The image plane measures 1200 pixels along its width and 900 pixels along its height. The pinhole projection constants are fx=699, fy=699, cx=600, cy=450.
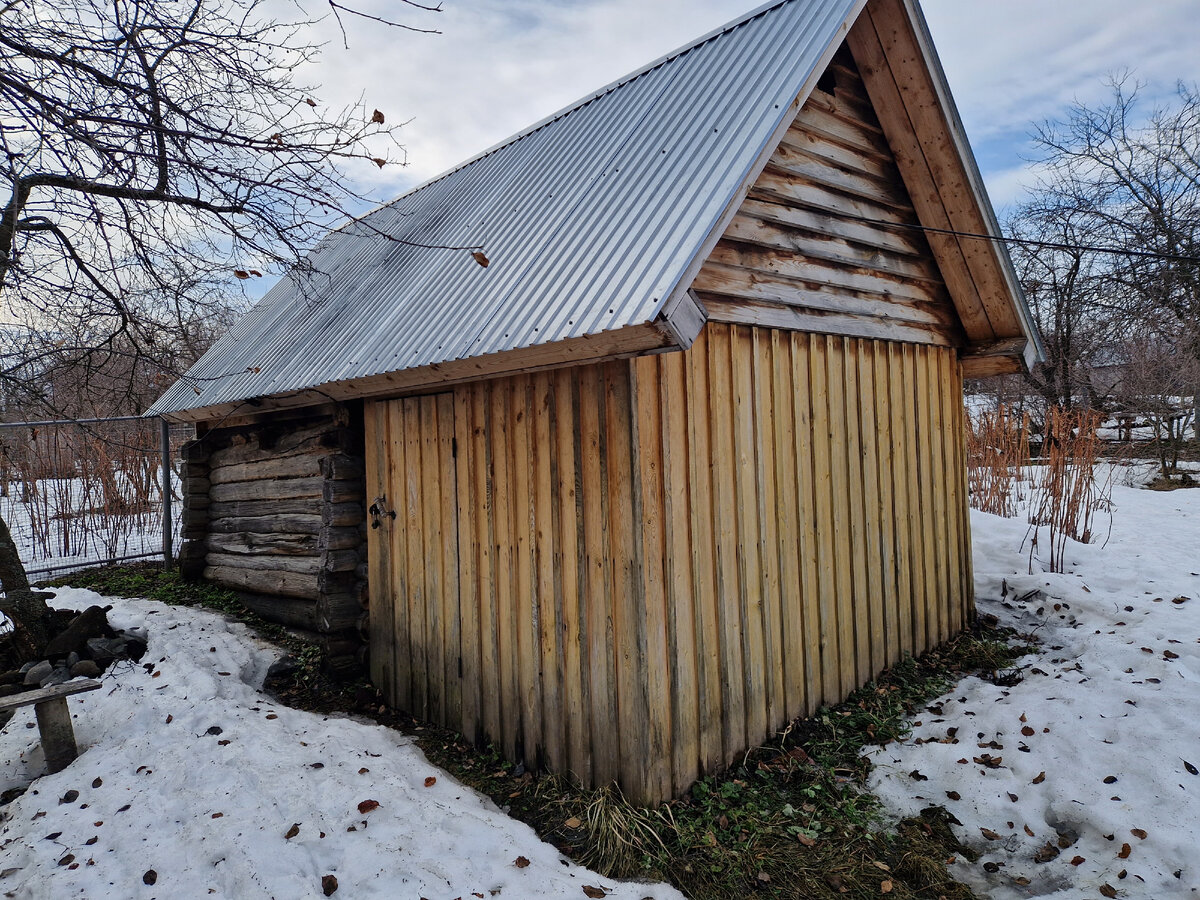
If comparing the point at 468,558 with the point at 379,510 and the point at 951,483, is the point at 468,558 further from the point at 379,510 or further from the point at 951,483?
the point at 951,483

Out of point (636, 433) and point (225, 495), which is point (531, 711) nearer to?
point (636, 433)

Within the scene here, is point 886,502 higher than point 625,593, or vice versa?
point 886,502

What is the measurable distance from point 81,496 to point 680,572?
30.3 ft

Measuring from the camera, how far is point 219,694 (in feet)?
16.5

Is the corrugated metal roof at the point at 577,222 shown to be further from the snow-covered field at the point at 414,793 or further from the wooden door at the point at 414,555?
the snow-covered field at the point at 414,793

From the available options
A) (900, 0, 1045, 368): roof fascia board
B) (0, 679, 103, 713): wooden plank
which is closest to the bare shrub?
(900, 0, 1045, 368): roof fascia board

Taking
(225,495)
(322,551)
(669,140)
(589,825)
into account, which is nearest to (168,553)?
(225,495)

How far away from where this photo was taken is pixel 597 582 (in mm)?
3844

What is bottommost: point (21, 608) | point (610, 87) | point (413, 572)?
point (21, 608)

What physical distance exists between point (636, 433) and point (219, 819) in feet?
9.18

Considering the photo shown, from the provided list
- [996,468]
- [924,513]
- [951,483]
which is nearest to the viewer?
[924,513]

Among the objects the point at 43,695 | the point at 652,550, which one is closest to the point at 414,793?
the point at 652,550

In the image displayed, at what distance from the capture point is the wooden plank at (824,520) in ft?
16.0

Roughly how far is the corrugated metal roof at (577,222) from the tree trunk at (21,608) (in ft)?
6.87
